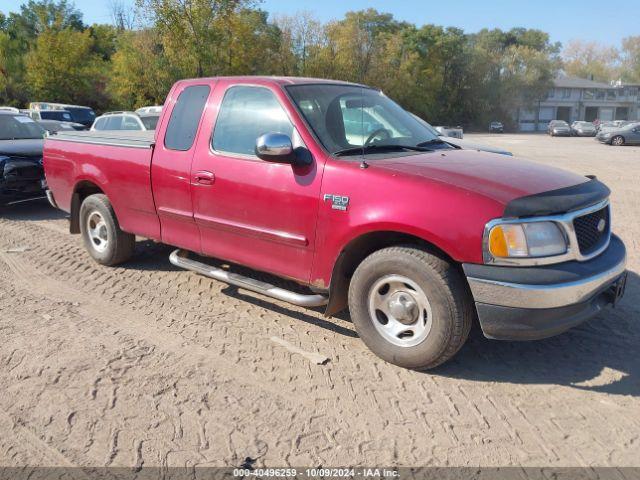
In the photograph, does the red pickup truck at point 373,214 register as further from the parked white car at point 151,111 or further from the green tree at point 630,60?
the green tree at point 630,60

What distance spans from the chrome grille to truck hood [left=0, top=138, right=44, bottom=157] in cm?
846

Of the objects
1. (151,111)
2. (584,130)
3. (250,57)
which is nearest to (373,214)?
(151,111)

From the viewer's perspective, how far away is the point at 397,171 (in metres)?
3.56

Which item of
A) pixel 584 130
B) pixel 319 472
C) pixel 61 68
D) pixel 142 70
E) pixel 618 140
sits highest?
pixel 61 68

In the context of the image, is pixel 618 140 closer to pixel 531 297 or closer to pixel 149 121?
pixel 149 121

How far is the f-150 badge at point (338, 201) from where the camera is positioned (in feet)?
12.0

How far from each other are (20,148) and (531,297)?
8.72m

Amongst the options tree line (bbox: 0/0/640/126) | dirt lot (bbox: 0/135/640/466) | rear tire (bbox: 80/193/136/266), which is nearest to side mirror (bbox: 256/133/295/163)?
dirt lot (bbox: 0/135/640/466)

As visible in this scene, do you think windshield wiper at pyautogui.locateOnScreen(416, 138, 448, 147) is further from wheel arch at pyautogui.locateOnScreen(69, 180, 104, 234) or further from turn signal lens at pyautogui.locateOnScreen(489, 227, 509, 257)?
wheel arch at pyautogui.locateOnScreen(69, 180, 104, 234)

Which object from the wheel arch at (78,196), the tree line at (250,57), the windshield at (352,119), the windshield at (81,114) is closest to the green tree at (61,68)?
the tree line at (250,57)

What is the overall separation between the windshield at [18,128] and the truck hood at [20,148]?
44 centimetres

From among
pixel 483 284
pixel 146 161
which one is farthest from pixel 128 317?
pixel 483 284

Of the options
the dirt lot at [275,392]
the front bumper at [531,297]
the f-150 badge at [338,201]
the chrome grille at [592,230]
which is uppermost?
the f-150 badge at [338,201]

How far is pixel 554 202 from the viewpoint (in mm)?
3297
